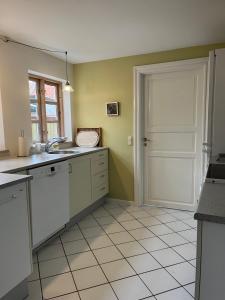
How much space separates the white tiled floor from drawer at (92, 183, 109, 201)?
0.32m

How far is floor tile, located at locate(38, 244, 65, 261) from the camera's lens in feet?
7.38

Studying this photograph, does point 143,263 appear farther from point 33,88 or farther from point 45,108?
point 33,88

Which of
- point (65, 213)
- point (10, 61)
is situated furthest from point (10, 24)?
point (65, 213)

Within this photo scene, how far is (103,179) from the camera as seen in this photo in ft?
11.7

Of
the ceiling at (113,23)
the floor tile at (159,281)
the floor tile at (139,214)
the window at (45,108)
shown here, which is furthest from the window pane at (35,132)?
the floor tile at (159,281)

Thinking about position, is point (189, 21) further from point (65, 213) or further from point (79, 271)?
point (79, 271)

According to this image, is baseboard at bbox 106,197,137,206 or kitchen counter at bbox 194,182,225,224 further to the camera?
baseboard at bbox 106,197,137,206

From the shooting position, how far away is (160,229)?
278 cm

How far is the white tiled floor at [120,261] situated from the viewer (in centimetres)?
177

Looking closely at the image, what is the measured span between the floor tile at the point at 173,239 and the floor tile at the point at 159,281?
1.61ft

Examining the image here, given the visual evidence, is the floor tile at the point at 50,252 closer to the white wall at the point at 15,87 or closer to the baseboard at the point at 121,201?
the white wall at the point at 15,87

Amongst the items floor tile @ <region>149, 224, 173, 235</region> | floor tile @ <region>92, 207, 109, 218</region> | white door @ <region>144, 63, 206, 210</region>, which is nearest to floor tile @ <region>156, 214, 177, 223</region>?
floor tile @ <region>149, 224, 173, 235</region>

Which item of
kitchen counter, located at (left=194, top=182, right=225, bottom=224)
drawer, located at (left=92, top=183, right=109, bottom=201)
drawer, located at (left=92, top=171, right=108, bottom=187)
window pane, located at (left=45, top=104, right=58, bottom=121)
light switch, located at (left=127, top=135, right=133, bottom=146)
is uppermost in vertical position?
window pane, located at (left=45, top=104, right=58, bottom=121)

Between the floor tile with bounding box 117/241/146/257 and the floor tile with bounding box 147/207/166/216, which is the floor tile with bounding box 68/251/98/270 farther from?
the floor tile with bounding box 147/207/166/216
